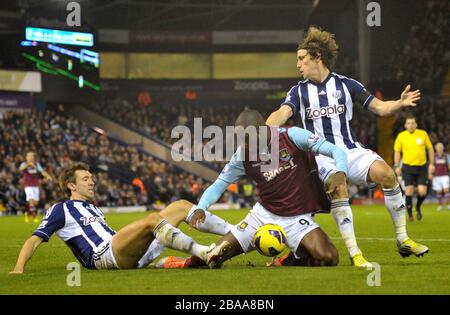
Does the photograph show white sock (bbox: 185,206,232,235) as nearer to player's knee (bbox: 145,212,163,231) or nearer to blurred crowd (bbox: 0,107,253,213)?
player's knee (bbox: 145,212,163,231)

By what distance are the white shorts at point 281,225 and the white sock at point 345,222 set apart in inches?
10.7

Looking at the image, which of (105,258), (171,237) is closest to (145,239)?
(171,237)

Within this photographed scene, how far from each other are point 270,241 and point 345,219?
80 cm

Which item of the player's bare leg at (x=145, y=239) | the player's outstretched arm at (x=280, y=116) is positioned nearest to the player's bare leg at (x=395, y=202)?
the player's outstretched arm at (x=280, y=116)

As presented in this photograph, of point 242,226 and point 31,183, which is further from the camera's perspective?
point 31,183

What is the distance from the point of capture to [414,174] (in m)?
18.4

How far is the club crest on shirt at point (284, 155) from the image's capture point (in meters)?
8.37

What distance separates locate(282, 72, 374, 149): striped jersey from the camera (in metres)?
9.09

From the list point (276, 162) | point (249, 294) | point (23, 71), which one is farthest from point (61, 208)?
point (23, 71)

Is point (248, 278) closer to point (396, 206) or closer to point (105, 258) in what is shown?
point (105, 258)

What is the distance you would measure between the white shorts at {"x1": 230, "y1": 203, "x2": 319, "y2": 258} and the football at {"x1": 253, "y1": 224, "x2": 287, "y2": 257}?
0.58 feet
